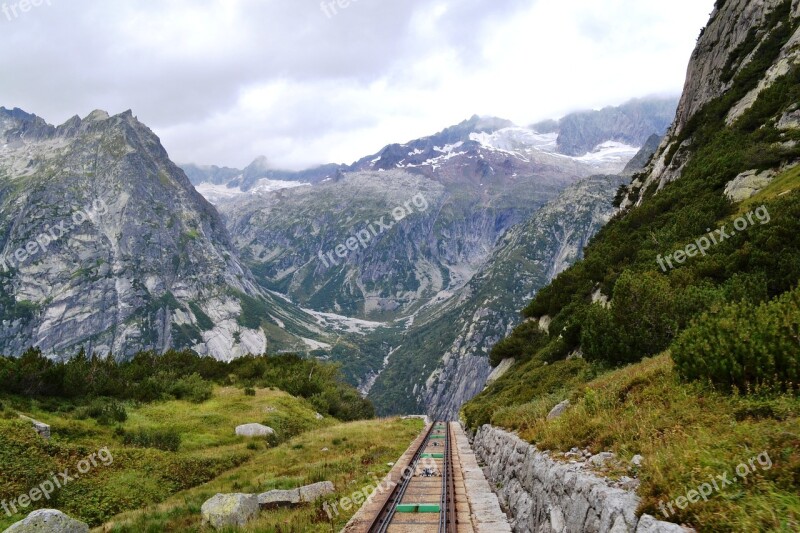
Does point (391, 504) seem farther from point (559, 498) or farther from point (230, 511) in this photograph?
point (559, 498)

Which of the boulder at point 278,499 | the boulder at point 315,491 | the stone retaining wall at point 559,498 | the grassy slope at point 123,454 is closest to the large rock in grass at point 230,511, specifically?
the boulder at point 278,499

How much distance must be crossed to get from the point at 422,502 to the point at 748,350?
1273 centimetres

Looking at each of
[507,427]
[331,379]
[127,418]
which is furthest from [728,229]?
[331,379]

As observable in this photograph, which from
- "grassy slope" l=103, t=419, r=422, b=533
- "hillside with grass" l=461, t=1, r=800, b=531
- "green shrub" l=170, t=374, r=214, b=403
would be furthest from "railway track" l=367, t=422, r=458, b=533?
"green shrub" l=170, t=374, r=214, b=403

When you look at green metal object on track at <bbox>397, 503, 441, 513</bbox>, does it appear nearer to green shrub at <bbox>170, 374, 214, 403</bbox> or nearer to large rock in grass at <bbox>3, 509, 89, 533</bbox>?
large rock in grass at <bbox>3, 509, 89, 533</bbox>

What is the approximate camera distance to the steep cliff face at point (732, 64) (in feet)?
140

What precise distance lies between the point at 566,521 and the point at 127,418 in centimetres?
3191

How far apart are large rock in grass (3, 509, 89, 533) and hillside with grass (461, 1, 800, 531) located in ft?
45.6

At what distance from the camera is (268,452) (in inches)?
1176

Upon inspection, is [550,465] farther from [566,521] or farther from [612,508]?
[612,508]

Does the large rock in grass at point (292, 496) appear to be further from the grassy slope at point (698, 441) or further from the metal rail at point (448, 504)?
the grassy slope at point (698, 441)

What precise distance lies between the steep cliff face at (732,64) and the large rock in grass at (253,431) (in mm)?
47290

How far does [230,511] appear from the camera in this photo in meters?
14.6

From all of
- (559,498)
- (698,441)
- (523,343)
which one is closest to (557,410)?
(559,498)
